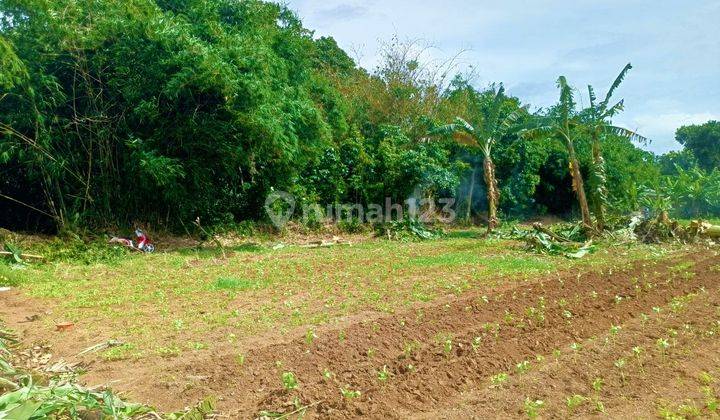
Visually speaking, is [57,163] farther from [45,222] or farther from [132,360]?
[132,360]

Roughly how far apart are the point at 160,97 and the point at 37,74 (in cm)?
237

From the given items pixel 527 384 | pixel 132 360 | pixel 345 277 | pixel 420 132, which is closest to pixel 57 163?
pixel 345 277

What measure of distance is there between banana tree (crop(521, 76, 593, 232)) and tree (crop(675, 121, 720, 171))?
27.3 meters

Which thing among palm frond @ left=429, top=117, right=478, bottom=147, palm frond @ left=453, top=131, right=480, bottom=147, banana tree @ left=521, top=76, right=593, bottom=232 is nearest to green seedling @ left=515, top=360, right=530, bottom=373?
banana tree @ left=521, top=76, right=593, bottom=232

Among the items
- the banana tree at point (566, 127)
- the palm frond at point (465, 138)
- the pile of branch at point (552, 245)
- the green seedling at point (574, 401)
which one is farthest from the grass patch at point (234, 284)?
the palm frond at point (465, 138)

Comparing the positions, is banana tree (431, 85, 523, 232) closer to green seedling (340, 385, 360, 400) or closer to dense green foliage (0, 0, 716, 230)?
dense green foliage (0, 0, 716, 230)

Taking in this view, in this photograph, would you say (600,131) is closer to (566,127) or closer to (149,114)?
(566,127)

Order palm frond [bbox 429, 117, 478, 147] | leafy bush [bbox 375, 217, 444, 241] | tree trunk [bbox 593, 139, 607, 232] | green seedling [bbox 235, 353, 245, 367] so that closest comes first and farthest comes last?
green seedling [bbox 235, 353, 245, 367] < tree trunk [bbox 593, 139, 607, 232] < leafy bush [bbox 375, 217, 444, 241] < palm frond [bbox 429, 117, 478, 147]

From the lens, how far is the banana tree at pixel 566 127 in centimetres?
1770

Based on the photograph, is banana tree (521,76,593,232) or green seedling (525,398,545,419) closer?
green seedling (525,398,545,419)

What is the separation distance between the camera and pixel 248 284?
31.7 ft

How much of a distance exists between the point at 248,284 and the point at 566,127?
1194 cm

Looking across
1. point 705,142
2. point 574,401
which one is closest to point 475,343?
point 574,401

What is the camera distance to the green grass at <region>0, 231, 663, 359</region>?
714 centimetres
